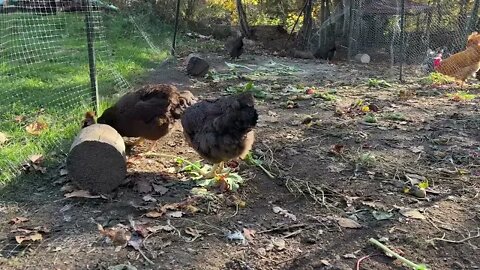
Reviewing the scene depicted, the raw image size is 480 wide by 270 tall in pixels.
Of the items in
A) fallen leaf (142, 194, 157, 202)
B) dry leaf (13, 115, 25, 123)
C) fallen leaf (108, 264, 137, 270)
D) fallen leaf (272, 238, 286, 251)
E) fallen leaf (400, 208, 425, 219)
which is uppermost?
dry leaf (13, 115, 25, 123)

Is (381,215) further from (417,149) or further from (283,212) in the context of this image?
(417,149)

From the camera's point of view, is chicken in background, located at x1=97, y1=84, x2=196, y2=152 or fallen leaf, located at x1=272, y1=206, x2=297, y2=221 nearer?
fallen leaf, located at x1=272, y1=206, x2=297, y2=221

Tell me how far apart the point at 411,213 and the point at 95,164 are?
2.33 metres

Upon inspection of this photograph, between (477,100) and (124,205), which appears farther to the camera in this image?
(477,100)

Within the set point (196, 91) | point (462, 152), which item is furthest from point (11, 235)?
point (196, 91)

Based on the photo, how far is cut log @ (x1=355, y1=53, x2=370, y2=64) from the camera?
42.8ft

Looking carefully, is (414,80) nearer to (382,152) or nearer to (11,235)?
(382,152)

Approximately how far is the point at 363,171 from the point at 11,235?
9.02 ft

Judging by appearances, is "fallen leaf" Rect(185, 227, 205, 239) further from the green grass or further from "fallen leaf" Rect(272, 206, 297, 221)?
the green grass

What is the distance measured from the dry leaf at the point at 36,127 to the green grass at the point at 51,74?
44 mm

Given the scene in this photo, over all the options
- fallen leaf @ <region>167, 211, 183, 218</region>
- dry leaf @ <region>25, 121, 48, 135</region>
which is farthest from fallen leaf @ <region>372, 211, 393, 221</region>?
dry leaf @ <region>25, 121, 48, 135</region>

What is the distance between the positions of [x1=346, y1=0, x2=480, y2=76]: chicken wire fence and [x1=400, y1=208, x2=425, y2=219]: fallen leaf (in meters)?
7.89

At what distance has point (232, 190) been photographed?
370cm

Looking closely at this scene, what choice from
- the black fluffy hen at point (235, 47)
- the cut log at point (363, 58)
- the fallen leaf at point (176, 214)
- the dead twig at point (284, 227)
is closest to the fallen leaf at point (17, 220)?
the fallen leaf at point (176, 214)
